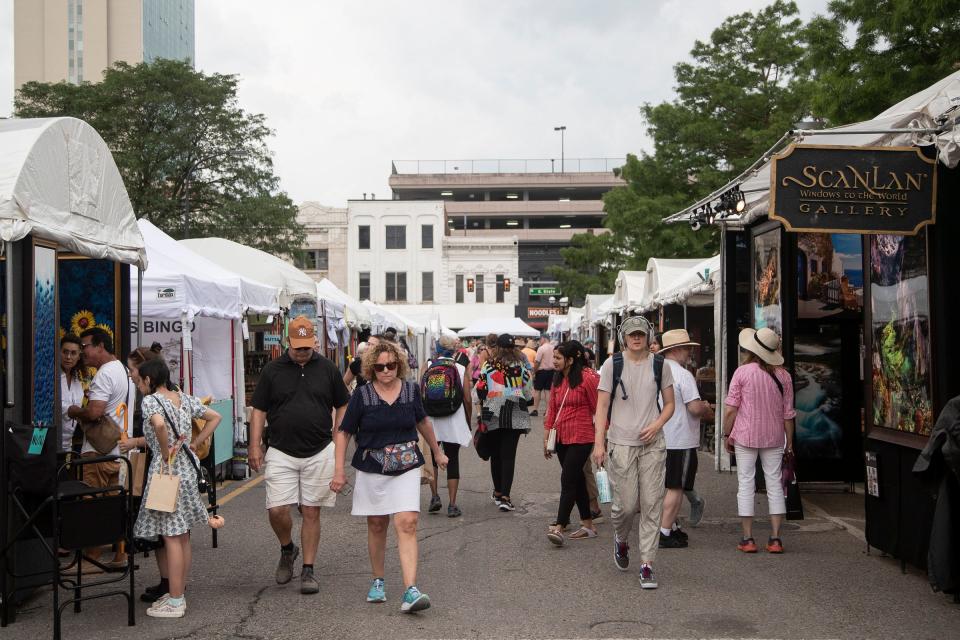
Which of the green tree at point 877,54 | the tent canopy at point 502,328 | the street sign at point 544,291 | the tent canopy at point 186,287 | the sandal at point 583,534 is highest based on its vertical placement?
the green tree at point 877,54

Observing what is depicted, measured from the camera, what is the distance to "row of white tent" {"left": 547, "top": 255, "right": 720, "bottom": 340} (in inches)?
561

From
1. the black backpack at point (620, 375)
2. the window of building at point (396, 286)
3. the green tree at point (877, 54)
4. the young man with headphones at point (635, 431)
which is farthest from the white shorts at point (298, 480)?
the window of building at point (396, 286)

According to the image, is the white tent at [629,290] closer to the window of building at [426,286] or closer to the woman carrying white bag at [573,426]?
the woman carrying white bag at [573,426]

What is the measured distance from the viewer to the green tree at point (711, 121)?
2659 cm

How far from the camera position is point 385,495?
6008mm

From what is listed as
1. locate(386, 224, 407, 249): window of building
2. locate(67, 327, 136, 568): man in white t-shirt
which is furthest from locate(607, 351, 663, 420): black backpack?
locate(386, 224, 407, 249): window of building

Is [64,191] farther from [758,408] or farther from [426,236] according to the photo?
[426,236]

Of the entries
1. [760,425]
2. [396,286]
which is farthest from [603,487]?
[396,286]

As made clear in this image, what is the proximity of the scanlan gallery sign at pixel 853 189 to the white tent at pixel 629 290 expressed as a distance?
13.1m

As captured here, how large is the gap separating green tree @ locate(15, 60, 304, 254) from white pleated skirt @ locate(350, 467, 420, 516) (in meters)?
26.5

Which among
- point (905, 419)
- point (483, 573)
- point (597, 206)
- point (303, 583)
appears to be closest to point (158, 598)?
point (303, 583)

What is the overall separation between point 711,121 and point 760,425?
2077 centimetres

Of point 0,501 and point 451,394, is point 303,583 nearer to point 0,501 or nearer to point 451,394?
point 0,501

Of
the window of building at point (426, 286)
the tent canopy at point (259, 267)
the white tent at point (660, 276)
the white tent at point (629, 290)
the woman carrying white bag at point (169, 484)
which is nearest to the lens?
the woman carrying white bag at point (169, 484)
